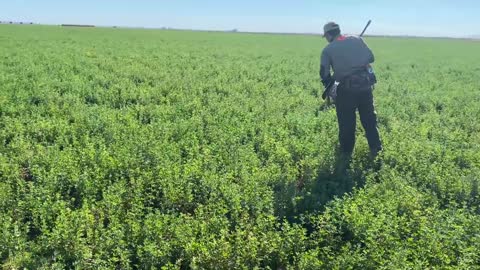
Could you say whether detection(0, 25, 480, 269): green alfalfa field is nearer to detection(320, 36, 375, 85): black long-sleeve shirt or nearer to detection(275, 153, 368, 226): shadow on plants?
detection(275, 153, 368, 226): shadow on plants

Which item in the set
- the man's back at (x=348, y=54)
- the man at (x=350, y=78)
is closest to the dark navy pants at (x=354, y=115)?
the man at (x=350, y=78)

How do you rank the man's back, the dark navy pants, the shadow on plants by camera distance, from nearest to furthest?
1. the shadow on plants
2. the man's back
3. the dark navy pants

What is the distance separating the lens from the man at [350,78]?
23.0 ft

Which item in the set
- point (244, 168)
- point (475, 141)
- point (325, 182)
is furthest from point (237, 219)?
point (475, 141)

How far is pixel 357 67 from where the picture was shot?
23.2ft

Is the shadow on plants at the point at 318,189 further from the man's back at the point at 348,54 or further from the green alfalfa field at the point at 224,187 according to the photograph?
the man's back at the point at 348,54

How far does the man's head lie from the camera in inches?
279

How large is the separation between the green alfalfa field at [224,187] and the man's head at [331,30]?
191cm

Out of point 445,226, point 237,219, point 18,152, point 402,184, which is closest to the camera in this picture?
point 445,226

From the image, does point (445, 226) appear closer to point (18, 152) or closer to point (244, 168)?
point (244, 168)

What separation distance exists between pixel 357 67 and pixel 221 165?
2713 mm

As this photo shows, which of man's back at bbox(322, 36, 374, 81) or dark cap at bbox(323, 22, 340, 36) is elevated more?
dark cap at bbox(323, 22, 340, 36)

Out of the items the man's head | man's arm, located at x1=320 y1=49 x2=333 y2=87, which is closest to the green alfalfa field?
man's arm, located at x1=320 y1=49 x2=333 y2=87

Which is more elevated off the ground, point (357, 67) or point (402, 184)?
point (357, 67)
